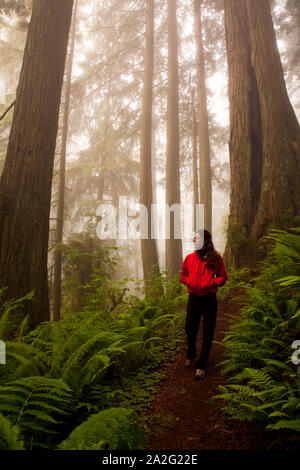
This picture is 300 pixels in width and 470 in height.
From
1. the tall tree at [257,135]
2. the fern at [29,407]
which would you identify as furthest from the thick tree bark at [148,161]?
the fern at [29,407]

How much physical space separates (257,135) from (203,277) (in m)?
5.22

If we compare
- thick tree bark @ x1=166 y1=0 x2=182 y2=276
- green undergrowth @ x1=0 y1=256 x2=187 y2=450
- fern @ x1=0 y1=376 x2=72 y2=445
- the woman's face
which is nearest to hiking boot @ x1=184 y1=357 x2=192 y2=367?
green undergrowth @ x1=0 y1=256 x2=187 y2=450

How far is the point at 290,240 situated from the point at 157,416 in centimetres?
323

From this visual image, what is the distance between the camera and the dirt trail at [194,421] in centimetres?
217

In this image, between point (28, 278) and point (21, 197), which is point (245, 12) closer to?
point (21, 197)

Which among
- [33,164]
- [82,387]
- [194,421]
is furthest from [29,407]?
[33,164]

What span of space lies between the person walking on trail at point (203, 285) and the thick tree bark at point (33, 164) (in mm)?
2655

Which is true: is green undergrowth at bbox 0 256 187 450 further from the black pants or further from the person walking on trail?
the person walking on trail

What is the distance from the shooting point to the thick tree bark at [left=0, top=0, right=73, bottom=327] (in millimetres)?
4523

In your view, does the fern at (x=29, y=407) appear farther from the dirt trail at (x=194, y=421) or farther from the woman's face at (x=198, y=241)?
the woman's face at (x=198, y=241)

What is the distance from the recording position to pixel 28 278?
4.56 metres

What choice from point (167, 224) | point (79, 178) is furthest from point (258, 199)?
point (79, 178)

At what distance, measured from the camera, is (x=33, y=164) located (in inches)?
188

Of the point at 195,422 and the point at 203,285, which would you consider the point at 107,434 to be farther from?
the point at 203,285
